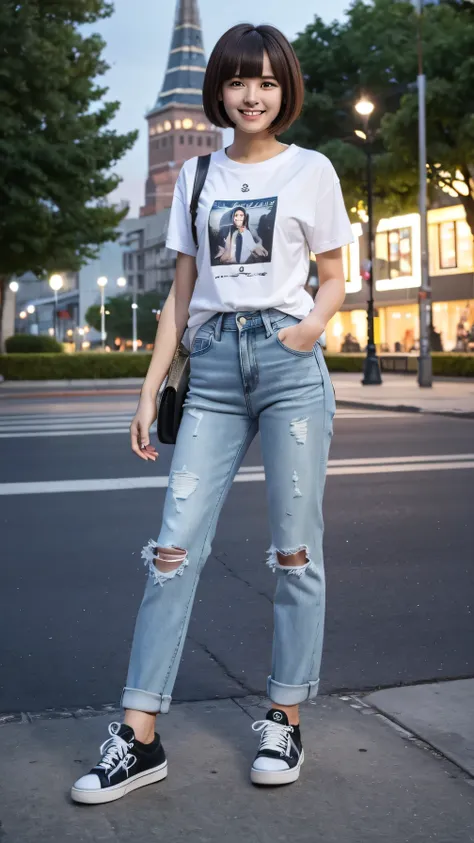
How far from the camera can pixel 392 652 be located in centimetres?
480

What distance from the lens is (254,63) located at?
3.33 meters

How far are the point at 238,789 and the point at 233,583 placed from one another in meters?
2.94

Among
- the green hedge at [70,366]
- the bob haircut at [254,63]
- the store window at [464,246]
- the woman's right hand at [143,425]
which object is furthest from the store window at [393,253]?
the woman's right hand at [143,425]

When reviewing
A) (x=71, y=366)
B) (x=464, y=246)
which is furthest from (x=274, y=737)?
(x=464, y=246)

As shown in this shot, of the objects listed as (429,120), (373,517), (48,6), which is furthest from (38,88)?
(373,517)

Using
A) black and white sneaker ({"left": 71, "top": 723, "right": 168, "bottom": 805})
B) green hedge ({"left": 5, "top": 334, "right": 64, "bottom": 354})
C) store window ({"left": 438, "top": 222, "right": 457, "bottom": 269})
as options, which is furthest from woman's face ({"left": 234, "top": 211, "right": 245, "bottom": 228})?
store window ({"left": 438, "top": 222, "right": 457, "bottom": 269})

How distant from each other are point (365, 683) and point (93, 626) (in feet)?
4.69

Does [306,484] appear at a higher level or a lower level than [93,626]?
higher

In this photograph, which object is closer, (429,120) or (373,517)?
(373,517)

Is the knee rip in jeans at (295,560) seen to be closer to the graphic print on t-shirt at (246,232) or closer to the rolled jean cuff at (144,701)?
the rolled jean cuff at (144,701)

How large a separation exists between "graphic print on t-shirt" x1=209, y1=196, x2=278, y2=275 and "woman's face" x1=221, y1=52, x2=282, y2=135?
0.22 m

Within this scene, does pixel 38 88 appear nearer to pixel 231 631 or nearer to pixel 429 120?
pixel 429 120

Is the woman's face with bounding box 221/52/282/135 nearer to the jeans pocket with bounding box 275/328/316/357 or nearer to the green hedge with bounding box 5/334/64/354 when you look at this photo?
the jeans pocket with bounding box 275/328/316/357

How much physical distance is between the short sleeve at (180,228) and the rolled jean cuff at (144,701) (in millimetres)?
1233
